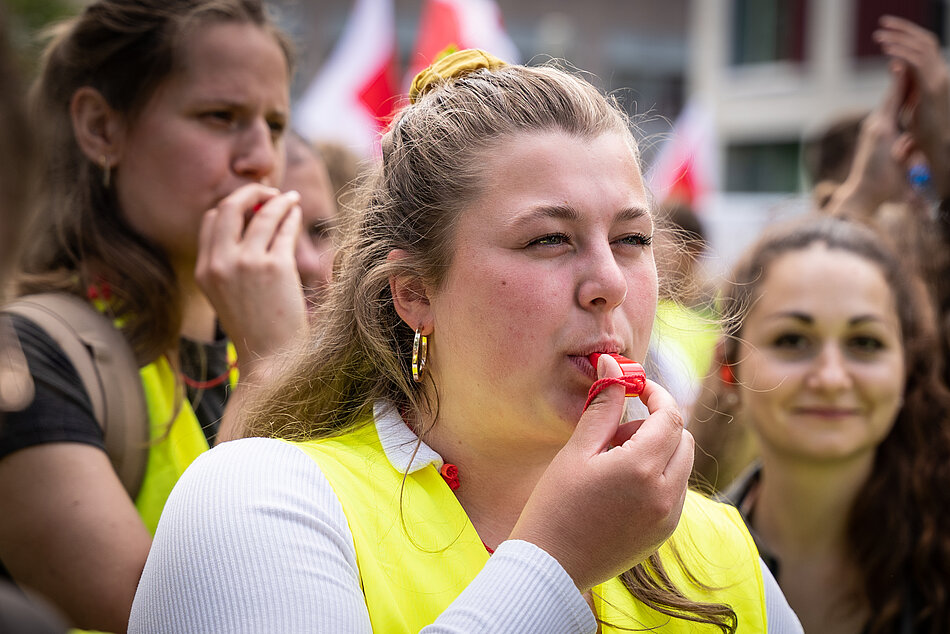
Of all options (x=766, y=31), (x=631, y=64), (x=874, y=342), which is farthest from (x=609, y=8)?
(x=874, y=342)

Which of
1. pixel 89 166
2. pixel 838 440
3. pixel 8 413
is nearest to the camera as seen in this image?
pixel 8 413

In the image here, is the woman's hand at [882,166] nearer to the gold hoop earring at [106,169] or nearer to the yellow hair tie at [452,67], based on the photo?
the yellow hair tie at [452,67]

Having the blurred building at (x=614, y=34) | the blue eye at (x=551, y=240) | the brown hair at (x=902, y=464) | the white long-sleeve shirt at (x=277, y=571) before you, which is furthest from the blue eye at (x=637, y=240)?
the blurred building at (x=614, y=34)

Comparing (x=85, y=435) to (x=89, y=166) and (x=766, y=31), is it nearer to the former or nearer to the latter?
(x=89, y=166)

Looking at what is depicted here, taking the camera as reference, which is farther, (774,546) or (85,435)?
(774,546)

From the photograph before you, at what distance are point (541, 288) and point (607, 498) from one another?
14.8 inches

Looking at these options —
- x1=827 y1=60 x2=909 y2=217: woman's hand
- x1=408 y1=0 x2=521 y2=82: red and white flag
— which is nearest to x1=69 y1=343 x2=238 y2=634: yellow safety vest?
x1=827 y1=60 x2=909 y2=217: woman's hand

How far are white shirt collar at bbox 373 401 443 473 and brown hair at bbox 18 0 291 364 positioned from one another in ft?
Answer: 2.33

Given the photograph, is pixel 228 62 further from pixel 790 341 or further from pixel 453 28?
pixel 453 28

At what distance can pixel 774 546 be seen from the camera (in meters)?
2.79

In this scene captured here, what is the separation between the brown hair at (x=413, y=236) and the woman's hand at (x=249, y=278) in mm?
282

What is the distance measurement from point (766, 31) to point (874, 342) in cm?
2248

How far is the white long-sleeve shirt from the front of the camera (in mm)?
1367

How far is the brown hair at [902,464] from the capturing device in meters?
2.66
